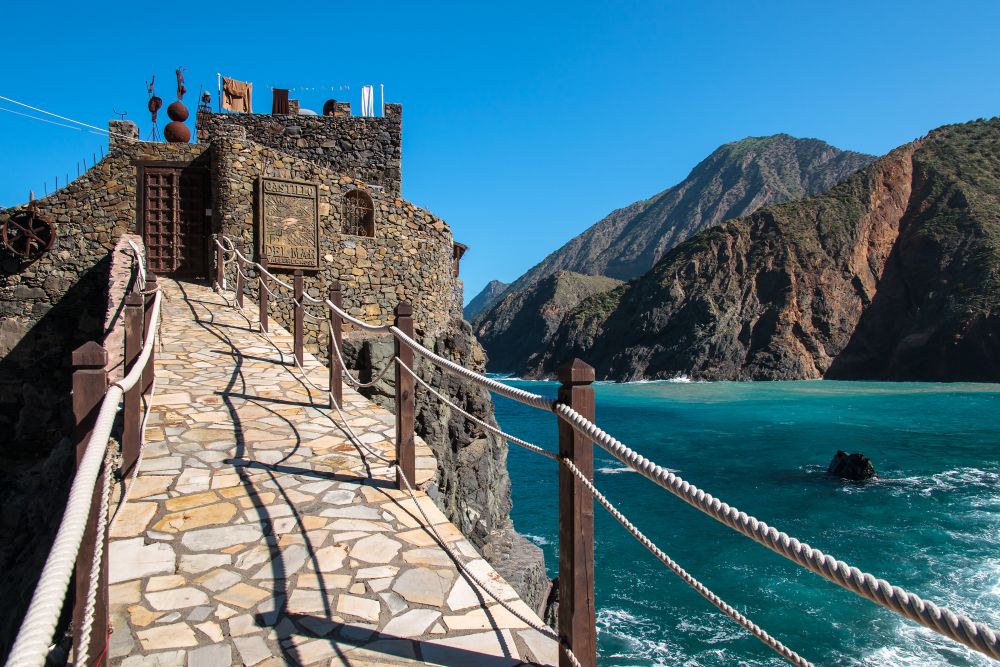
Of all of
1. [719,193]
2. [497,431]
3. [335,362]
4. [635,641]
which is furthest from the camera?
[719,193]

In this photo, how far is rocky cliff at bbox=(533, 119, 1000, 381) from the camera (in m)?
66.1

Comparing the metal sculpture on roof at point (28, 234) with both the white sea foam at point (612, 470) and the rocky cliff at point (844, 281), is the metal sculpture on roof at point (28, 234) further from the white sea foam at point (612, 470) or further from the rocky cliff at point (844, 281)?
the rocky cliff at point (844, 281)

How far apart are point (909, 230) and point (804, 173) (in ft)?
328

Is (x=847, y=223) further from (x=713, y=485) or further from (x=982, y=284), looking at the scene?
(x=713, y=485)

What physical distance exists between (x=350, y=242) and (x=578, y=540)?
11708 mm

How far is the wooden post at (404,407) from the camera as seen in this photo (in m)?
4.46

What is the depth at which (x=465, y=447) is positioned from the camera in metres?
15.2

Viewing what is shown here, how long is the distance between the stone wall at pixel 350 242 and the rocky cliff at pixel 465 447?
2.71 ft

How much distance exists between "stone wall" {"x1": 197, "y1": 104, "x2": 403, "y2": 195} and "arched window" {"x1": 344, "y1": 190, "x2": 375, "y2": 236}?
3.40 m

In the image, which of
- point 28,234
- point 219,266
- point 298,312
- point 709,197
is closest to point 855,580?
point 298,312

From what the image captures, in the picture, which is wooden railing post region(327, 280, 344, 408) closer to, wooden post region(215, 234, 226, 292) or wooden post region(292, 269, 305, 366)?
wooden post region(292, 269, 305, 366)

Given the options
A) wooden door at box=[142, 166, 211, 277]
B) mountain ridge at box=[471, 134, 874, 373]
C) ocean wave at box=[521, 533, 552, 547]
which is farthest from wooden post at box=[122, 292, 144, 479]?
mountain ridge at box=[471, 134, 874, 373]

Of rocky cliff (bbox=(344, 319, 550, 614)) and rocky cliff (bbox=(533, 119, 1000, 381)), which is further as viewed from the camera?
rocky cliff (bbox=(533, 119, 1000, 381))

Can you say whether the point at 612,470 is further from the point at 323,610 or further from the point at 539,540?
the point at 323,610
